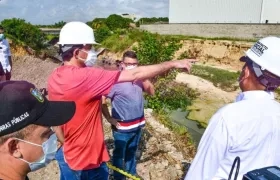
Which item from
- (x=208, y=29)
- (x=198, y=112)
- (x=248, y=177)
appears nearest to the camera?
(x=248, y=177)

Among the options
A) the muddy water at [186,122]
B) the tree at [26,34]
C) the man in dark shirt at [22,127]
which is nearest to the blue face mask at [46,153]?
the man in dark shirt at [22,127]

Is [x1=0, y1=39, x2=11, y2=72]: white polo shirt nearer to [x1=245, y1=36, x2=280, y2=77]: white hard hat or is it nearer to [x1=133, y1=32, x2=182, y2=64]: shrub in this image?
[x1=133, y1=32, x2=182, y2=64]: shrub

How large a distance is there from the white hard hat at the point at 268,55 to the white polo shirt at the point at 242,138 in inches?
6.1

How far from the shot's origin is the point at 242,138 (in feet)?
6.75

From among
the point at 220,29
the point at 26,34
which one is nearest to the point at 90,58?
the point at 26,34

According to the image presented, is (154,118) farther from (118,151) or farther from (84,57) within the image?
(84,57)

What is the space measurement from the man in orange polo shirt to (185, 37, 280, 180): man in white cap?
0.63 metres

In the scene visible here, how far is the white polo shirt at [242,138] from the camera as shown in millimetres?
2039

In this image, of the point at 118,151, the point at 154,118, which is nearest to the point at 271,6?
the point at 154,118

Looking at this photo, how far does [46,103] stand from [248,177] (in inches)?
39.7

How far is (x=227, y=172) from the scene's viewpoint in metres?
2.13

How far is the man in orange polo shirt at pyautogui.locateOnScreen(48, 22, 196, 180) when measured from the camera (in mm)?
2689

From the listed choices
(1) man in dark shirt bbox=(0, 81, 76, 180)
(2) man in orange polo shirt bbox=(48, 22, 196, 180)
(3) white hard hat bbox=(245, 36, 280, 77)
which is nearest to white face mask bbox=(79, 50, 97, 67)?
(2) man in orange polo shirt bbox=(48, 22, 196, 180)

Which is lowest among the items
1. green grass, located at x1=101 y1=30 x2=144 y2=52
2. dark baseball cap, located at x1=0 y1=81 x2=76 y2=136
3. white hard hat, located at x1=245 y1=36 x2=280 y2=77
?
green grass, located at x1=101 y1=30 x2=144 y2=52
